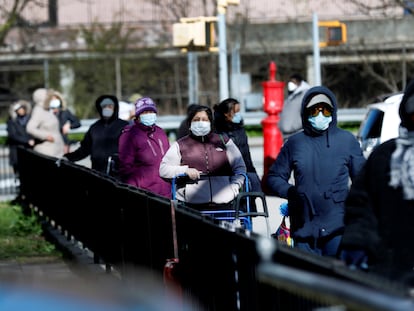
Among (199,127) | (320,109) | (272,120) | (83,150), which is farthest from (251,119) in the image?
(320,109)

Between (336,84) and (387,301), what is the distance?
36600 millimetres

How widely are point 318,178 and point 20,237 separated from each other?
355 inches

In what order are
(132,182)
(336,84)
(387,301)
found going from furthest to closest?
(336,84) < (132,182) < (387,301)

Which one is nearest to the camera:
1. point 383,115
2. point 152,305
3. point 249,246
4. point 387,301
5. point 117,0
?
point 387,301

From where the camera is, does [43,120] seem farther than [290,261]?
Yes

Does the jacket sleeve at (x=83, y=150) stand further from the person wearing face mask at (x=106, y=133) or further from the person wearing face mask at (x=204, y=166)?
the person wearing face mask at (x=204, y=166)

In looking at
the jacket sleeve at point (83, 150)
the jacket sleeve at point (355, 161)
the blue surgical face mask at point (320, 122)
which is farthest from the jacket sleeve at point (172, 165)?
the jacket sleeve at point (83, 150)

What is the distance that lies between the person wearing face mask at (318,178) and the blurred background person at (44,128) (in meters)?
→ 11.2

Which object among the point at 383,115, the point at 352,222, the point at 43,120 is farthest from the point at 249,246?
the point at 43,120

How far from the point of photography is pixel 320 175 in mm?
8695

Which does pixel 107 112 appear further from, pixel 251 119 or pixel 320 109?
pixel 251 119

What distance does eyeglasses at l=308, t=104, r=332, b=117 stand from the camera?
29.1 feet

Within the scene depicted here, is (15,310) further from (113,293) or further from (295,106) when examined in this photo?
(295,106)

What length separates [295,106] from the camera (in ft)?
61.1
